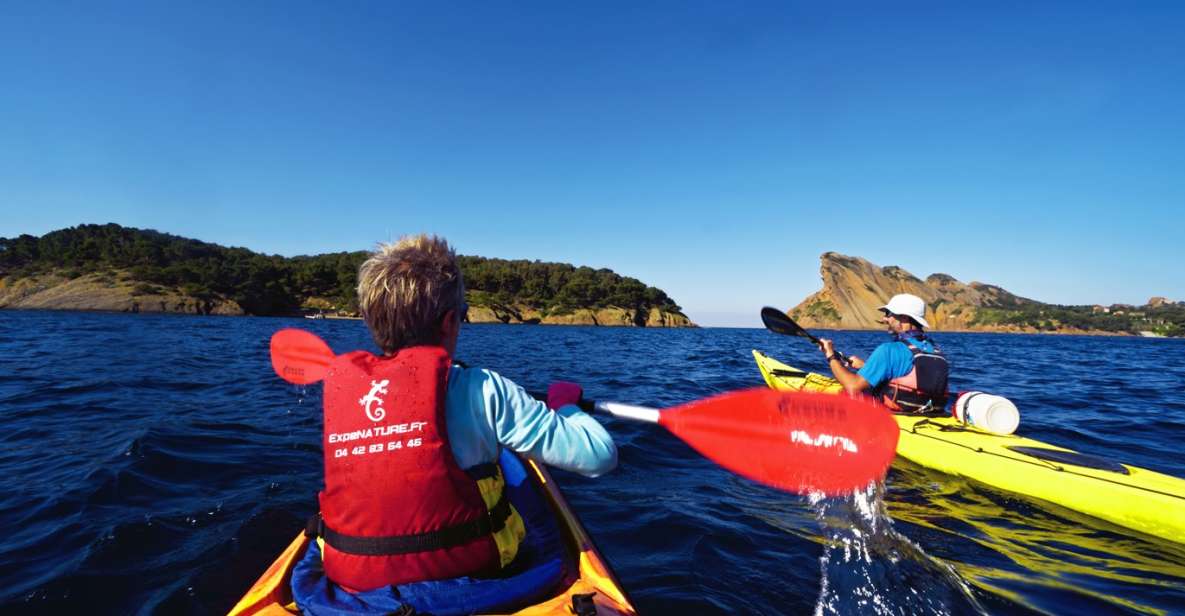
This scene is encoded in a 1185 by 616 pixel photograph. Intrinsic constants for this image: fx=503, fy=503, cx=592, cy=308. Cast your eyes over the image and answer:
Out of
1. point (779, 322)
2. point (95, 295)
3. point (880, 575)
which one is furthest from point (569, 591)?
point (95, 295)

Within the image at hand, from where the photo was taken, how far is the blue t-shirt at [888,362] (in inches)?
247

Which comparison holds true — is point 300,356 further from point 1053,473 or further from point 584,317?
point 584,317

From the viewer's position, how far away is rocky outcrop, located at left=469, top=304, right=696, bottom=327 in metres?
72.2

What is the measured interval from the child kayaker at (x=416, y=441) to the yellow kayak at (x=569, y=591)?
333mm

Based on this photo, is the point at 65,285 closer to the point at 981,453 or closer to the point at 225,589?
the point at 225,589

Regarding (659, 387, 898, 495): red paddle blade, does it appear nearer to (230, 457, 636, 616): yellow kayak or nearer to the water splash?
(230, 457, 636, 616): yellow kayak

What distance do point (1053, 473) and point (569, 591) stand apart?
18.2 feet

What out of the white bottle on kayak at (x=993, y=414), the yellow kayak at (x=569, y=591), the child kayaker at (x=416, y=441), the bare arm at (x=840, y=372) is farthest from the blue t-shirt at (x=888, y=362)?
the child kayaker at (x=416, y=441)

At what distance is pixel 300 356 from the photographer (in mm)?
4203

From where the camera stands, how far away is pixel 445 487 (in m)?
1.79

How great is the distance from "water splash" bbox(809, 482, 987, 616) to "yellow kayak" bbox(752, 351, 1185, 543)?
1392 millimetres

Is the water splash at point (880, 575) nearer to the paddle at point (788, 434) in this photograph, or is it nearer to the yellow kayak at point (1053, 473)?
the paddle at point (788, 434)

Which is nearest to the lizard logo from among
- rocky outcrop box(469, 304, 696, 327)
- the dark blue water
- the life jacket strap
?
the life jacket strap

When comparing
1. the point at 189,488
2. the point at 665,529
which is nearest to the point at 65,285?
the point at 189,488
